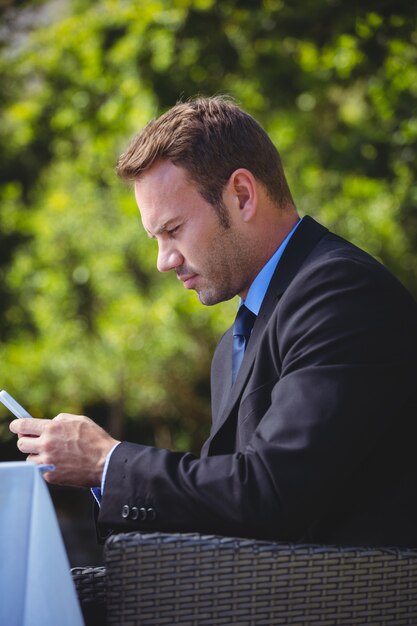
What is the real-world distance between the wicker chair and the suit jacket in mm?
87

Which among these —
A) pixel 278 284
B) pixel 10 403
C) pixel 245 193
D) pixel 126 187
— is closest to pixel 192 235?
pixel 245 193

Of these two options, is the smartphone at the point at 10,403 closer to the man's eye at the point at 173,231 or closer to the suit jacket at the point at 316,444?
the suit jacket at the point at 316,444

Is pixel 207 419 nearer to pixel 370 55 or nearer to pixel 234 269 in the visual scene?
pixel 370 55

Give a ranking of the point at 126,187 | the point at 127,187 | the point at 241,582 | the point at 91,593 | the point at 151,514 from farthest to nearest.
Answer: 1. the point at 126,187
2. the point at 127,187
3. the point at 91,593
4. the point at 151,514
5. the point at 241,582

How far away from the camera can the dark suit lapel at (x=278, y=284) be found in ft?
7.49

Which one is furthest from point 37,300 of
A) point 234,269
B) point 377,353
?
point 377,353

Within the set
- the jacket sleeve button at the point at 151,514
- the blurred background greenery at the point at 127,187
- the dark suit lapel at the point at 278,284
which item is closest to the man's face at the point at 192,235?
the dark suit lapel at the point at 278,284

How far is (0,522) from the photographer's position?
175cm

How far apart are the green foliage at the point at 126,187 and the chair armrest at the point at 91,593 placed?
445cm

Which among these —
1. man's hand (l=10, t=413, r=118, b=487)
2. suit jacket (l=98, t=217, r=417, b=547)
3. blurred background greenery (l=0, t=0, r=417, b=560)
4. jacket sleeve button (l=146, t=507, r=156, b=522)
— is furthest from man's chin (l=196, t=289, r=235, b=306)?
blurred background greenery (l=0, t=0, r=417, b=560)

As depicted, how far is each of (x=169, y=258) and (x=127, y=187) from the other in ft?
16.5

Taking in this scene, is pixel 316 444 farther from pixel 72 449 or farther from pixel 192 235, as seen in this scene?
pixel 192 235

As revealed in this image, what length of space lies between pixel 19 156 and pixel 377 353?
6.64 meters

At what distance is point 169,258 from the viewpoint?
252 cm
